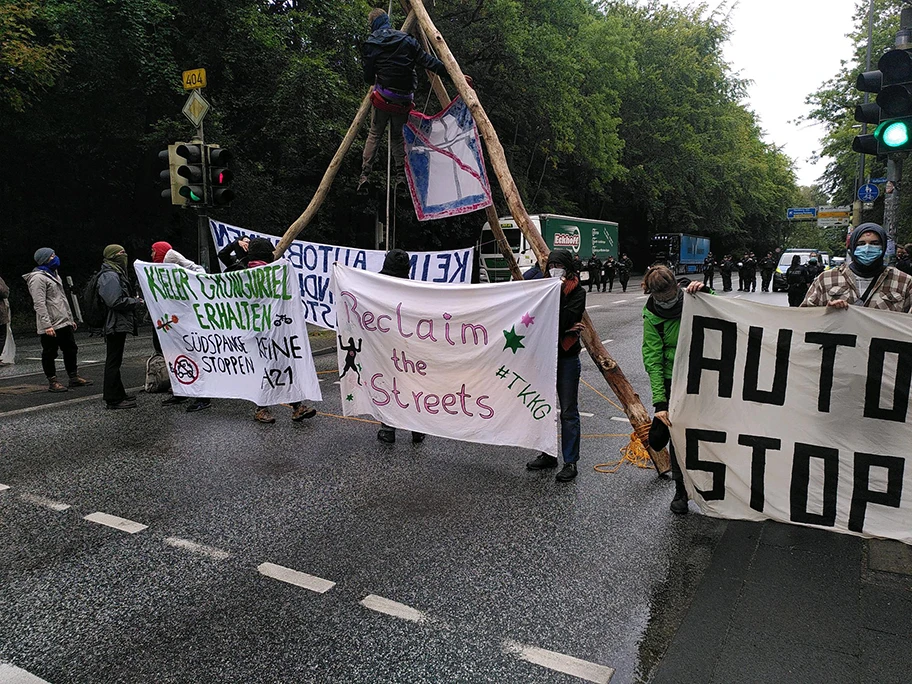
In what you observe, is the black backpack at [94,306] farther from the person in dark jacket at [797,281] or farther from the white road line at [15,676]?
the person in dark jacket at [797,281]

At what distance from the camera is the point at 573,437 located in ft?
17.9

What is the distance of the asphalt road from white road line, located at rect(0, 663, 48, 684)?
0.13ft

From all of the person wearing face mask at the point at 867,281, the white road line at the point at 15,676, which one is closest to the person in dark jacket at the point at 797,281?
the person wearing face mask at the point at 867,281

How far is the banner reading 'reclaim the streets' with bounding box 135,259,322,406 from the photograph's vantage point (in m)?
6.93

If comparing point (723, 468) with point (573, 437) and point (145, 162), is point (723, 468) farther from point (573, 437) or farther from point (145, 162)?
point (145, 162)

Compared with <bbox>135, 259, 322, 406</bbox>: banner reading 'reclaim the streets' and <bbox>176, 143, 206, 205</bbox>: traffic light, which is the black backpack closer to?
<bbox>135, 259, 322, 406</bbox>: banner reading 'reclaim the streets'

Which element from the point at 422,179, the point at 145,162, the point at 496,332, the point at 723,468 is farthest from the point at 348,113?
the point at 723,468

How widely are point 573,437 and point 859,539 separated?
2.07 metres

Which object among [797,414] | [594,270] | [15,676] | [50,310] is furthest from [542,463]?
[594,270]

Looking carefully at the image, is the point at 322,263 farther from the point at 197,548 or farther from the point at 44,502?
the point at 197,548

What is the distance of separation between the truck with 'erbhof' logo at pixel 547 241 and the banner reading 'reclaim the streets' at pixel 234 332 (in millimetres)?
17298

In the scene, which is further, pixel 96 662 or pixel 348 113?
pixel 348 113

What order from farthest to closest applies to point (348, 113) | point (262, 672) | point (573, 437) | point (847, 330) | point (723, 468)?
point (348, 113), point (573, 437), point (723, 468), point (847, 330), point (262, 672)

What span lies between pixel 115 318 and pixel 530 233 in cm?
497
